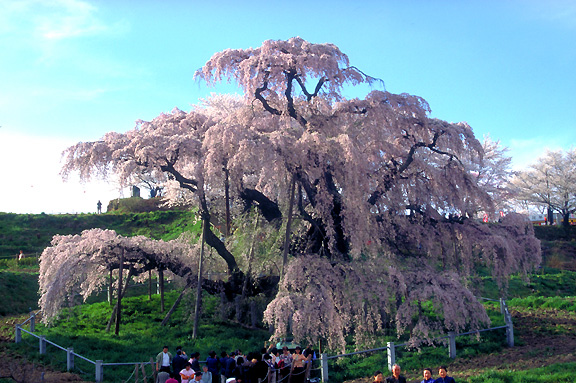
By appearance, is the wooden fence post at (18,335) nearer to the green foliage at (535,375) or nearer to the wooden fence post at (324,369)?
the wooden fence post at (324,369)

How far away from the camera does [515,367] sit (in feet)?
43.0

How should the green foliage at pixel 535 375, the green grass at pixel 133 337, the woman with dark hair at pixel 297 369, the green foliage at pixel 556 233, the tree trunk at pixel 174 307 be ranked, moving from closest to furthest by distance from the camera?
the green foliage at pixel 535 375 → the woman with dark hair at pixel 297 369 → the green grass at pixel 133 337 → the tree trunk at pixel 174 307 → the green foliage at pixel 556 233

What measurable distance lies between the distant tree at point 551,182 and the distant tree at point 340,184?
33185mm

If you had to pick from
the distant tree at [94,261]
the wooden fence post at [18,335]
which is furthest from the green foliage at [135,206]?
the wooden fence post at [18,335]

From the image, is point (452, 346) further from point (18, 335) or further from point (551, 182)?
point (551, 182)

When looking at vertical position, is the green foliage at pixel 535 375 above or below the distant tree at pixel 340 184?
below

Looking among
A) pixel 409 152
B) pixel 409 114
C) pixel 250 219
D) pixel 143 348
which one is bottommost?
pixel 143 348

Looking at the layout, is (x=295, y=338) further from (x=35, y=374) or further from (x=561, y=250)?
(x=561, y=250)

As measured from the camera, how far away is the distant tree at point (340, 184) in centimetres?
1506

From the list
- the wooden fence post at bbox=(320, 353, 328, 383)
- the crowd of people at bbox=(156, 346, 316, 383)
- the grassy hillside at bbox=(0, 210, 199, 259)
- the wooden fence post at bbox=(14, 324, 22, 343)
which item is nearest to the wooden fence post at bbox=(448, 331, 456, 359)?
the wooden fence post at bbox=(320, 353, 328, 383)

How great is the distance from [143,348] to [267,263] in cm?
528

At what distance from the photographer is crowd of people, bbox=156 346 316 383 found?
10758 millimetres

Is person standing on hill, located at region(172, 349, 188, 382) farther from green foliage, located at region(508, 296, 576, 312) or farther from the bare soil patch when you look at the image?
green foliage, located at region(508, 296, 576, 312)

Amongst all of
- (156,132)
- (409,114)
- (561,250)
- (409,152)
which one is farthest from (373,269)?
(561,250)
